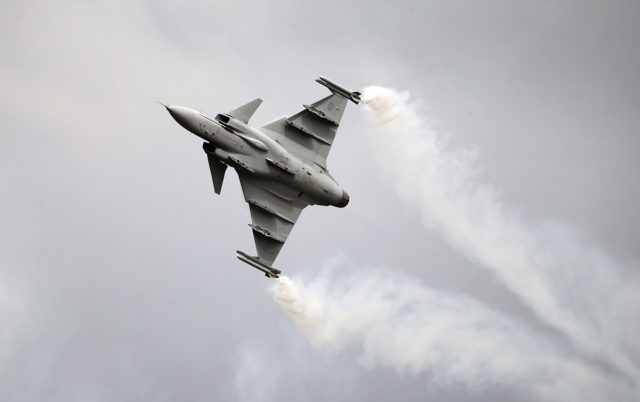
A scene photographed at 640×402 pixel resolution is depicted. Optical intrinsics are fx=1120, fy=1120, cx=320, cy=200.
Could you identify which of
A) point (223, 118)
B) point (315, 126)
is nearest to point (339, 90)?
point (315, 126)

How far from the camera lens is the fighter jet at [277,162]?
56.7m

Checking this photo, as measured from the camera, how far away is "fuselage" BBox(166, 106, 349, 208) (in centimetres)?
5559

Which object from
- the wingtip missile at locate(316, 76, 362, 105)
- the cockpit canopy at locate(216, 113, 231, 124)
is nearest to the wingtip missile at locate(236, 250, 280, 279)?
the cockpit canopy at locate(216, 113, 231, 124)

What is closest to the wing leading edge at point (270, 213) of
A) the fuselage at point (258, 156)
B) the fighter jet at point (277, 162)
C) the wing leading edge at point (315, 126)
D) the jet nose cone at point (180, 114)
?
the fighter jet at point (277, 162)

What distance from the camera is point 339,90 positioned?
5925 cm

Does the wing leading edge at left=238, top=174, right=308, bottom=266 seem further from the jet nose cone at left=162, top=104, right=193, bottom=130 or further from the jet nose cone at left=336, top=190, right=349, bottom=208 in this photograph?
the jet nose cone at left=162, top=104, right=193, bottom=130

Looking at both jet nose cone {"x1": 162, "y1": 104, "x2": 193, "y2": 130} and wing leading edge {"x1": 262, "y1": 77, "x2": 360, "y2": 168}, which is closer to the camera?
jet nose cone {"x1": 162, "y1": 104, "x2": 193, "y2": 130}

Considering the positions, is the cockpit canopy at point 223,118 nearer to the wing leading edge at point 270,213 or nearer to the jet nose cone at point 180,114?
the jet nose cone at point 180,114

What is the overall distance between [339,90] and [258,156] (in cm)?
581

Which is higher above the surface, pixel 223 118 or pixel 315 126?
pixel 315 126

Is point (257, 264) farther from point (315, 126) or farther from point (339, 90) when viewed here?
point (339, 90)

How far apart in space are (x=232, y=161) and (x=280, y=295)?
8532 millimetres

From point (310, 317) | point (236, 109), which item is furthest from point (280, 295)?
point (236, 109)

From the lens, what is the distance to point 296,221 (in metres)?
60.9
